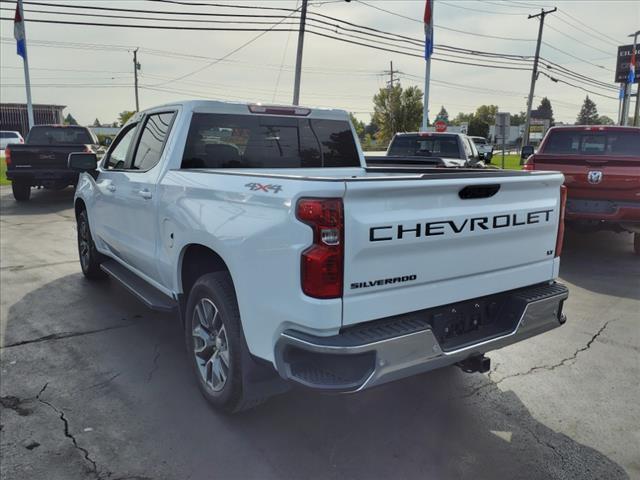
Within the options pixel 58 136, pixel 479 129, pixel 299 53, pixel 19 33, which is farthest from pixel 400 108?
pixel 58 136

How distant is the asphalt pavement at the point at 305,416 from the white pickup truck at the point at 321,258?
1.21 ft

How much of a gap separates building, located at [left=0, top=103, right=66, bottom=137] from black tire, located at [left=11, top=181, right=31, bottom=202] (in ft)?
214

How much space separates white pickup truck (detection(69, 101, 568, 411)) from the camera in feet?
7.86

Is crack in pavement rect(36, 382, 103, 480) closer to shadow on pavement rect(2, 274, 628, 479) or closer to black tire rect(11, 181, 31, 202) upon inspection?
shadow on pavement rect(2, 274, 628, 479)

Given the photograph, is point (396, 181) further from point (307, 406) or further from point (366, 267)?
point (307, 406)

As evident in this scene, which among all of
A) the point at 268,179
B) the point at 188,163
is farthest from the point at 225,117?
the point at 268,179

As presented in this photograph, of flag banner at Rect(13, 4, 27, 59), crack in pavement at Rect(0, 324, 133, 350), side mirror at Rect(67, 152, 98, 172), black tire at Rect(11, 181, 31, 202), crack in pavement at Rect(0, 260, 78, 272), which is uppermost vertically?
flag banner at Rect(13, 4, 27, 59)

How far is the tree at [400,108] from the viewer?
62938 mm

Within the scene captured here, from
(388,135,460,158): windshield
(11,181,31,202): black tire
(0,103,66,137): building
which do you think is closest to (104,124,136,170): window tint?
(388,135,460,158): windshield

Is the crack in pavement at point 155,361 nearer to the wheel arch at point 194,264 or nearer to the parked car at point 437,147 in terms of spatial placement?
the wheel arch at point 194,264

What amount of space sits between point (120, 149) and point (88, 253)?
1641 millimetres

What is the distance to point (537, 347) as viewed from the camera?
4.49 metres

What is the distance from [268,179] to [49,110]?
82758 millimetres

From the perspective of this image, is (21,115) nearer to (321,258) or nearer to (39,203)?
(39,203)
